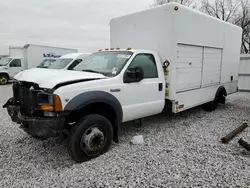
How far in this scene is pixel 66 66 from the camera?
34.9ft

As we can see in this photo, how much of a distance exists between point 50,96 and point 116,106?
1.19m

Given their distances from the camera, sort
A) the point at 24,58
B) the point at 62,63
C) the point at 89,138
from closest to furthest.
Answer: the point at 89,138 → the point at 62,63 → the point at 24,58

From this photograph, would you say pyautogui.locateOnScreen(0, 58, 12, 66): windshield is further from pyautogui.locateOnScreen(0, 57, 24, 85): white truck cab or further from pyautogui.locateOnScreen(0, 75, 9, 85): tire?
pyautogui.locateOnScreen(0, 75, 9, 85): tire

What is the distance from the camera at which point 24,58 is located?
16.8m

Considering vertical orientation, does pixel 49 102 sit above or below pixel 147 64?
below

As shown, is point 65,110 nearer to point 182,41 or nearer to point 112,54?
point 112,54

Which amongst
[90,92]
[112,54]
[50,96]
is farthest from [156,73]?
[50,96]

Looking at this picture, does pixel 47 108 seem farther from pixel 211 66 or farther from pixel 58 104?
pixel 211 66

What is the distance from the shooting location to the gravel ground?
9.46 feet

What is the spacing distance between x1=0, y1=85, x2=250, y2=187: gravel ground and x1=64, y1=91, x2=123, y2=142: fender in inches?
25.6

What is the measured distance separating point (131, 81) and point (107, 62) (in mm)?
749

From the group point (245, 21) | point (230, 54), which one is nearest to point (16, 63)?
point (230, 54)

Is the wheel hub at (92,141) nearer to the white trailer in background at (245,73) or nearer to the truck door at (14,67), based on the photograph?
the white trailer in background at (245,73)

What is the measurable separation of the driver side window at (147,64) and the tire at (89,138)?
141cm
